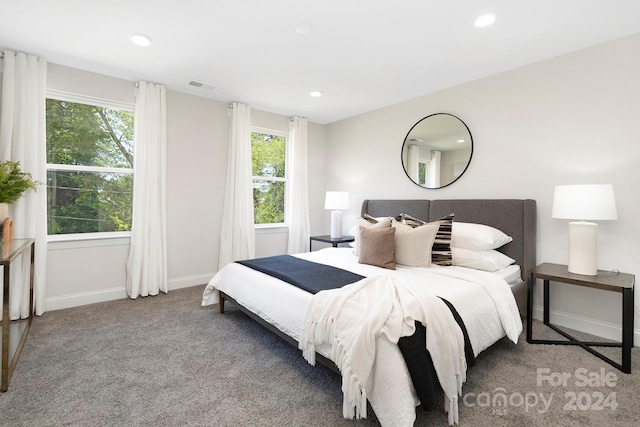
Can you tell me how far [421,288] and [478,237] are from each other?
3.49ft

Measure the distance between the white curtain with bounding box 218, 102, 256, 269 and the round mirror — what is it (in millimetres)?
2219

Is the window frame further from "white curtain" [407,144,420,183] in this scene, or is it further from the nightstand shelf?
the nightstand shelf

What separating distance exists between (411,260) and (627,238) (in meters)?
1.71

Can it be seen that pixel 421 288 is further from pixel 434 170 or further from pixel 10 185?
pixel 10 185

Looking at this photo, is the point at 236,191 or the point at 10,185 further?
the point at 236,191

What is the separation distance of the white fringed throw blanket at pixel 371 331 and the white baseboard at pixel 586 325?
1.83m

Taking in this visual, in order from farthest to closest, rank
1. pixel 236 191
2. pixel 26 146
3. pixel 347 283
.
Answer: pixel 236 191
pixel 26 146
pixel 347 283

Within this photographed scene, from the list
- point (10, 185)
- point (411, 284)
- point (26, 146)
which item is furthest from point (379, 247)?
point (26, 146)

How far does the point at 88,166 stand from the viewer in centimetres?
340

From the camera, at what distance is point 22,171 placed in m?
2.88

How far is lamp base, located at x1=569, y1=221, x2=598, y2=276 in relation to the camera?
2.35 m

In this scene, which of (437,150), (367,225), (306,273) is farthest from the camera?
(437,150)

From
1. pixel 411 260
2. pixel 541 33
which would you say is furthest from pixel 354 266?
pixel 541 33

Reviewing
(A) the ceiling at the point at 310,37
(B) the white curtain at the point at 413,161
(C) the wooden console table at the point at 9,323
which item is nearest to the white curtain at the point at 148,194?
(A) the ceiling at the point at 310,37
